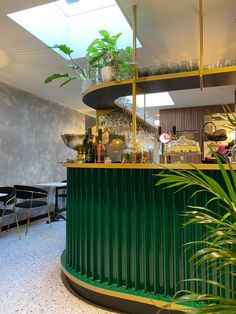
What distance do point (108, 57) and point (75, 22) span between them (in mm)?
1692

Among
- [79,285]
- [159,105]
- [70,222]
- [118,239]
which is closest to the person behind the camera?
[118,239]

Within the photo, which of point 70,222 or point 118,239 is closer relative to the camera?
point 118,239

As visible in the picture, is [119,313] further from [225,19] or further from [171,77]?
[225,19]

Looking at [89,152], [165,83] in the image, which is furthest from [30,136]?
[165,83]

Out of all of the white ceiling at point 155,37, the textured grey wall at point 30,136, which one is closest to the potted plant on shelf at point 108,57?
the white ceiling at point 155,37

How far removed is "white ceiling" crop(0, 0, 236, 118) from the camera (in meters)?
2.57

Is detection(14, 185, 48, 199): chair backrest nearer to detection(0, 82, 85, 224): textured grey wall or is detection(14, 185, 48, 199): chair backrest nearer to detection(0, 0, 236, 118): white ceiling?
detection(0, 82, 85, 224): textured grey wall

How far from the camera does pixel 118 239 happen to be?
2.13 meters

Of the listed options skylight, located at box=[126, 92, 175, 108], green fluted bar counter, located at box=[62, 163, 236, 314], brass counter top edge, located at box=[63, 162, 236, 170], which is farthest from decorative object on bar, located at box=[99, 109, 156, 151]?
skylight, located at box=[126, 92, 175, 108]

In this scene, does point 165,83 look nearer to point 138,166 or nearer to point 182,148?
point 182,148

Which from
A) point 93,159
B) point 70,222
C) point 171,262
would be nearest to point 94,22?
point 93,159

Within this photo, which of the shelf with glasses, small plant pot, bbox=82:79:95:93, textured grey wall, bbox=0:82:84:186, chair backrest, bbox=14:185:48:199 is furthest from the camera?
textured grey wall, bbox=0:82:84:186

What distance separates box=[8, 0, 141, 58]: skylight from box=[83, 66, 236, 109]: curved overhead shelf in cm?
119

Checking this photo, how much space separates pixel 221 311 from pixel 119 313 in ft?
4.95
